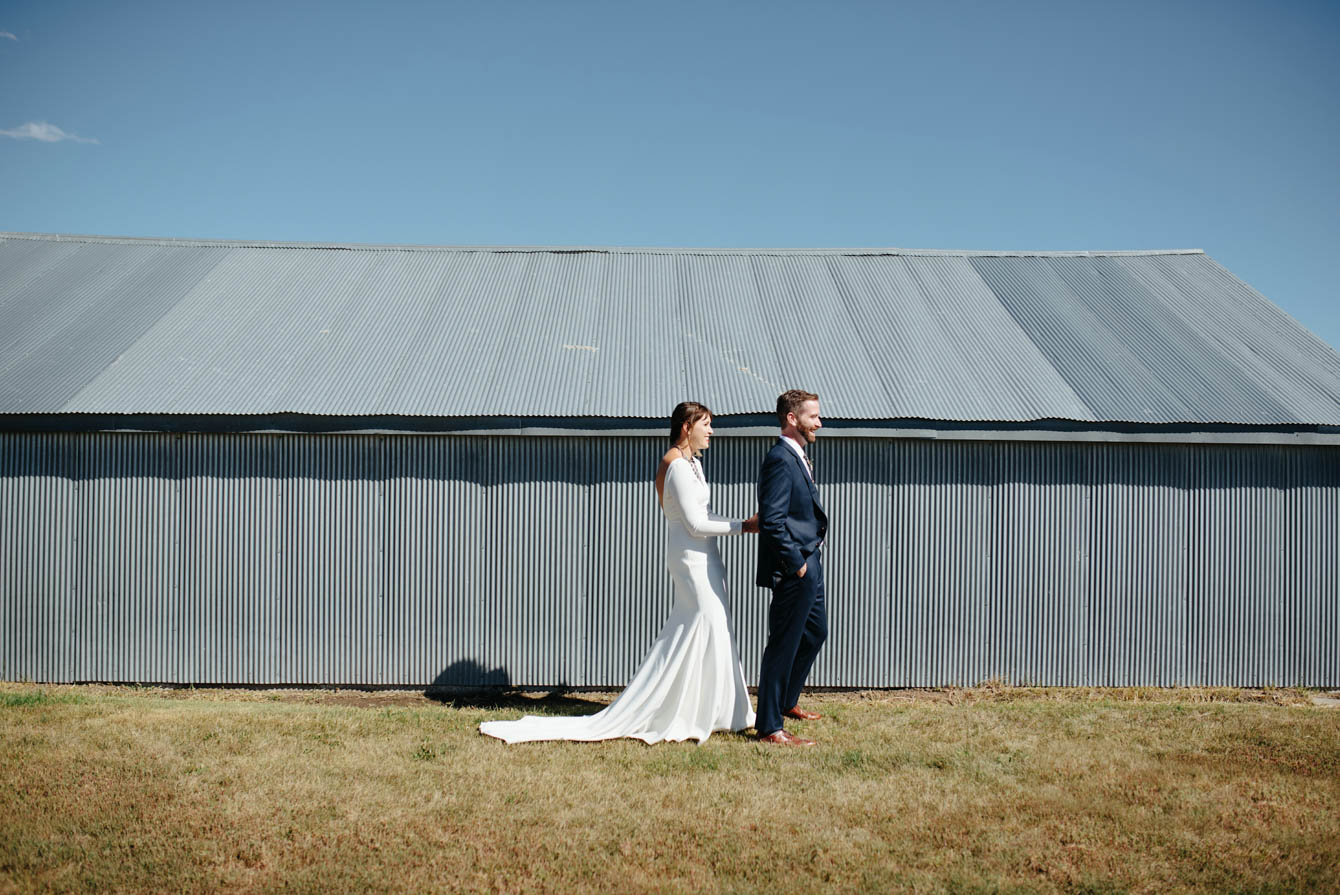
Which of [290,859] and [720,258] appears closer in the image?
[290,859]

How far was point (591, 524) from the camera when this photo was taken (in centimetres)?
826

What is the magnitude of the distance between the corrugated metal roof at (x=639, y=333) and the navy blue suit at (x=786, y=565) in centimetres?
221

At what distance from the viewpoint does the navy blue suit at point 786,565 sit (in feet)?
19.7

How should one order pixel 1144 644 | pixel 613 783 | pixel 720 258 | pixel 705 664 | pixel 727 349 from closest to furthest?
pixel 613 783 → pixel 705 664 → pixel 1144 644 → pixel 727 349 → pixel 720 258

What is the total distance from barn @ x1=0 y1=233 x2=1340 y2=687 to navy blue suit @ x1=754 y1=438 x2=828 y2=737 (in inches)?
77.5

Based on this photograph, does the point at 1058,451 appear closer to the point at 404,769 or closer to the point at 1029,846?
the point at 1029,846

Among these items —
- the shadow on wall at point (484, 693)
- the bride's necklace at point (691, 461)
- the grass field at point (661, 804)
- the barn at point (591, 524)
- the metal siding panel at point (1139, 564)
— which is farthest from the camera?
the metal siding panel at point (1139, 564)

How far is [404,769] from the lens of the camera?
5.52 meters

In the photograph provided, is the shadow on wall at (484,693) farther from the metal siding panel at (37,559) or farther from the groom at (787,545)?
the metal siding panel at (37,559)

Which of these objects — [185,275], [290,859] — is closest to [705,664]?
[290,859]

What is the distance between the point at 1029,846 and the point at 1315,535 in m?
5.96

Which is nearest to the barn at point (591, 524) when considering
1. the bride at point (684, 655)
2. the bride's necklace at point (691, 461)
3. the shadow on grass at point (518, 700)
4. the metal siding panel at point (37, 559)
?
the metal siding panel at point (37, 559)

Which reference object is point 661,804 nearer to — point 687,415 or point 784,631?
point 784,631

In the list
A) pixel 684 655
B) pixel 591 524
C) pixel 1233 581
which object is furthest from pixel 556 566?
pixel 1233 581
